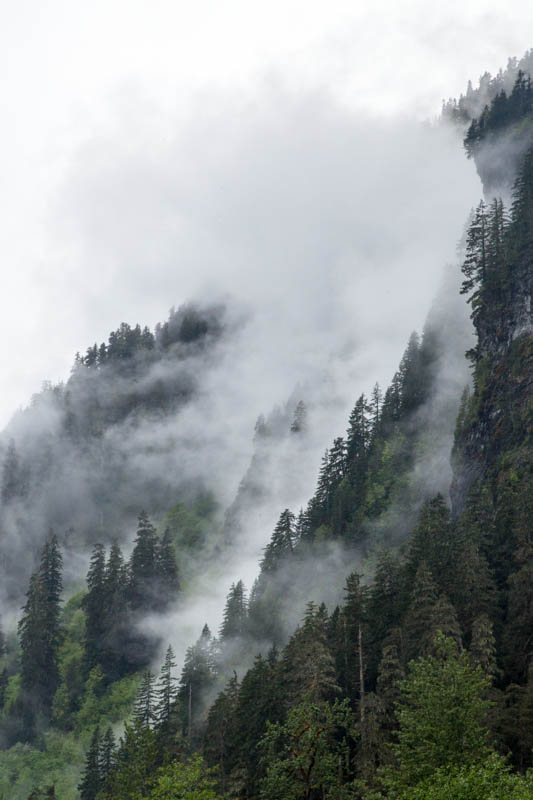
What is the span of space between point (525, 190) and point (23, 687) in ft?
313

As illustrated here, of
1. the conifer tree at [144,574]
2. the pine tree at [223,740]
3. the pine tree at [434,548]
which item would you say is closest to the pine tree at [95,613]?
the conifer tree at [144,574]

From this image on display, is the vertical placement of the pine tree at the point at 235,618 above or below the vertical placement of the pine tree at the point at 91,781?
above

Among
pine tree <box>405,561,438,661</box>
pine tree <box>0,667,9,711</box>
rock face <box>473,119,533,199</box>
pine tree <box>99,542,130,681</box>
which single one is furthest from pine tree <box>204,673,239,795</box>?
rock face <box>473,119,533,199</box>

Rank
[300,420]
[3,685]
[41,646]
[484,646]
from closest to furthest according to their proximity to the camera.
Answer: [484,646] → [41,646] → [3,685] → [300,420]

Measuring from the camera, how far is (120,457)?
178 meters

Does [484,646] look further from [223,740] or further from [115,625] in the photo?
[115,625]

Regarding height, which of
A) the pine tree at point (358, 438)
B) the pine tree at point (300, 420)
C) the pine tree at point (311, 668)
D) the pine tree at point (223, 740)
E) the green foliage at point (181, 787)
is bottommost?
the green foliage at point (181, 787)

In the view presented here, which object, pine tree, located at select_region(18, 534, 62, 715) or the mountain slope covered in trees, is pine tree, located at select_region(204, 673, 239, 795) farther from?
pine tree, located at select_region(18, 534, 62, 715)

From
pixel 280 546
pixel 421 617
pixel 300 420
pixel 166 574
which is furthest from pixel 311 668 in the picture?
pixel 300 420

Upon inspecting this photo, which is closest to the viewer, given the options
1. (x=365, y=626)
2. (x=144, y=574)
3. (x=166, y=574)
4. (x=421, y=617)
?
(x=421, y=617)

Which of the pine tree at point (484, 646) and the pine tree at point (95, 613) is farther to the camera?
the pine tree at point (95, 613)

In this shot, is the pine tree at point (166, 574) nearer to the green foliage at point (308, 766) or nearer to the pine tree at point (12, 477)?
the pine tree at point (12, 477)

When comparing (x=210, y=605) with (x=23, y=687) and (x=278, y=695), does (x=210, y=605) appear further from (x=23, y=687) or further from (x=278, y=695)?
(x=278, y=695)

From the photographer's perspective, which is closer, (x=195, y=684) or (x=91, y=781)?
(x=91, y=781)
